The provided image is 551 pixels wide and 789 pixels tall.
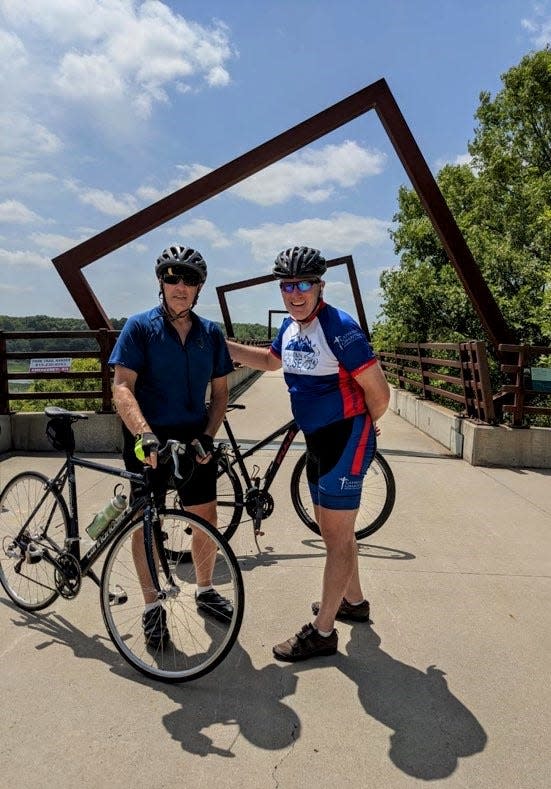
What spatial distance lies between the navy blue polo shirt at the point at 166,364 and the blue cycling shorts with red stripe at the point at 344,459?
73 centimetres

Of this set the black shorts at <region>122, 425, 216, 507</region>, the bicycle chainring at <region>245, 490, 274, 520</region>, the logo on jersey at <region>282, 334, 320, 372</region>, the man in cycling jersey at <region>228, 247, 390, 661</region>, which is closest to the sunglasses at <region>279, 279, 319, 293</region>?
the man in cycling jersey at <region>228, 247, 390, 661</region>

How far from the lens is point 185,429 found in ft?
10.2

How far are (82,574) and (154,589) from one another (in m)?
0.43

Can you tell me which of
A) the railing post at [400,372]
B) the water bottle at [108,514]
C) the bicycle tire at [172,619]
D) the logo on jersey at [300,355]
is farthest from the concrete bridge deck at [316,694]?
the railing post at [400,372]

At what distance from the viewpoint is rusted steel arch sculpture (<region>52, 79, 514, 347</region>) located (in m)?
9.29

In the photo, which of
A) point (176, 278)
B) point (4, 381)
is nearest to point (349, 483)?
point (176, 278)

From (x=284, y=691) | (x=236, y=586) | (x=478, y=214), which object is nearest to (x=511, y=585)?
(x=284, y=691)

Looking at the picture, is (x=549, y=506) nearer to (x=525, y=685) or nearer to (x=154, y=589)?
(x=525, y=685)

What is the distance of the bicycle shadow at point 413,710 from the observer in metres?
2.24

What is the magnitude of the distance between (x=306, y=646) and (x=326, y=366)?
1475 mm

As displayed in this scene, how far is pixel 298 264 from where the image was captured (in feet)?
9.36

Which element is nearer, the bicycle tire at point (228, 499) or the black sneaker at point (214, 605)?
the black sneaker at point (214, 605)

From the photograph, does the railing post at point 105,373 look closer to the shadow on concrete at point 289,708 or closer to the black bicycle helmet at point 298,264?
the shadow on concrete at point 289,708

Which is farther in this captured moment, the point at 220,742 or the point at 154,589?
the point at 154,589
